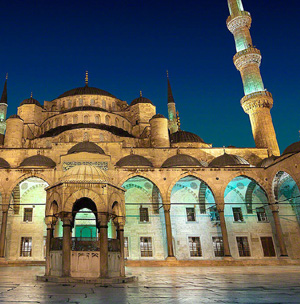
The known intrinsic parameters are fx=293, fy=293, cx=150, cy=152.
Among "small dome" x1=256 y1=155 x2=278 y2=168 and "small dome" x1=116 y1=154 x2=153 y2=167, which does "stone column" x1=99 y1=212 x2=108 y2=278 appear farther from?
"small dome" x1=256 y1=155 x2=278 y2=168

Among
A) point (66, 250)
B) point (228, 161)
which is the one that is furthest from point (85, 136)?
point (66, 250)

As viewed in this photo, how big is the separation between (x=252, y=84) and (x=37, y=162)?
1468 centimetres

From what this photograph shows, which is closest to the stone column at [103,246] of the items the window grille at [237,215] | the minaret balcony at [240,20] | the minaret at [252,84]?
the window grille at [237,215]

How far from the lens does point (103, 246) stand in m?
5.17

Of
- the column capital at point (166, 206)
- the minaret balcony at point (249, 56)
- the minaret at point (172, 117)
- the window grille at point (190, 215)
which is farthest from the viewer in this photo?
the minaret at point (172, 117)

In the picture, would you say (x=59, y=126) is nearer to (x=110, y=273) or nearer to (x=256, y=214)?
(x=256, y=214)

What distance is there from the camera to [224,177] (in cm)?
1389

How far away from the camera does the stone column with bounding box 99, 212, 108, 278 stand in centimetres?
501

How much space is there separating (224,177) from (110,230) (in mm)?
6204

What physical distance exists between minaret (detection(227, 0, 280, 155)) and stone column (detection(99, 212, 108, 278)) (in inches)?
600

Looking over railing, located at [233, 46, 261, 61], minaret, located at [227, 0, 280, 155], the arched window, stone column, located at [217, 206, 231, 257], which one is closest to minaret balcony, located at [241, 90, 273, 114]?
minaret, located at [227, 0, 280, 155]

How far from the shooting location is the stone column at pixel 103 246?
16.4 feet

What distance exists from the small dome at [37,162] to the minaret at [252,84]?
12650 millimetres

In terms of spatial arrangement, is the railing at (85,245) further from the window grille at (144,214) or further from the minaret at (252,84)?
the minaret at (252,84)
